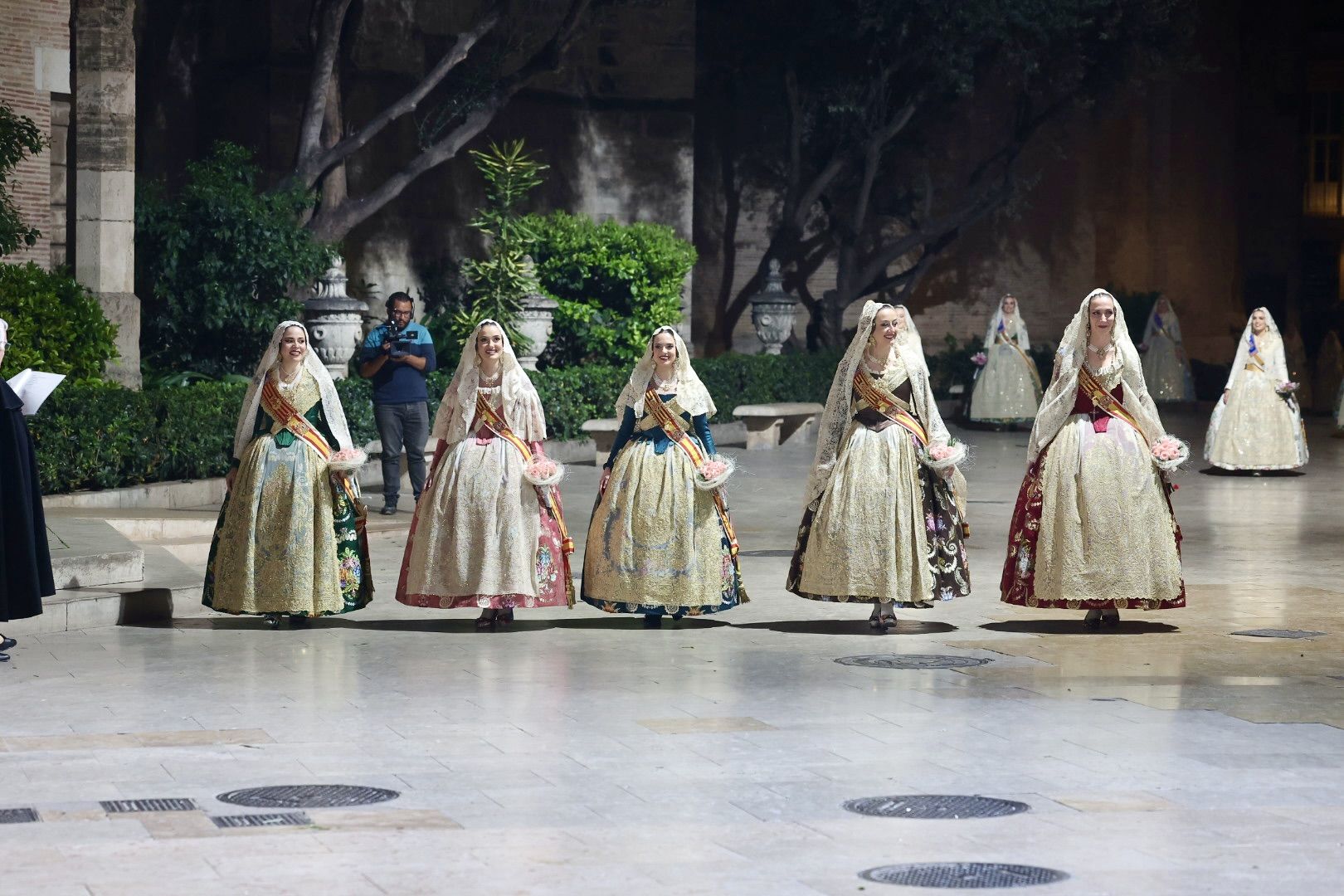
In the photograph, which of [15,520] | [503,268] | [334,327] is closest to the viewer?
[15,520]

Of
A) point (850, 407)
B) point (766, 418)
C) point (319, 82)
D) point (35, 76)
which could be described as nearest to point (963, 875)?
point (850, 407)

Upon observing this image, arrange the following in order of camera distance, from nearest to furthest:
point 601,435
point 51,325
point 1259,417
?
1. point 51,325
2. point 1259,417
3. point 601,435

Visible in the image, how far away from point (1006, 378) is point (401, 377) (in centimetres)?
1227

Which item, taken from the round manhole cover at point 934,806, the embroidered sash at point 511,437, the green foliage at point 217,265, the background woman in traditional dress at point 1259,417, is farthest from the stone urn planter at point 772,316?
the round manhole cover at point 934,806

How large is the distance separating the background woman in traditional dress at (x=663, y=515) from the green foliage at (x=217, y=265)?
9.68 m

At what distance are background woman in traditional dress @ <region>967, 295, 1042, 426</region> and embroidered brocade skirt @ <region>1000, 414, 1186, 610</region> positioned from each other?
50.7 feet

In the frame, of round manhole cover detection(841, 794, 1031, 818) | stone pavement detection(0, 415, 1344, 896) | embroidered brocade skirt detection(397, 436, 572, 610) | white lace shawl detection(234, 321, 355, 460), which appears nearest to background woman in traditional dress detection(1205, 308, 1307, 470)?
stone pavement detection(0, 415, 1344, 896)

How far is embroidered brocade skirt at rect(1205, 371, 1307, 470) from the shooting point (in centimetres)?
1988

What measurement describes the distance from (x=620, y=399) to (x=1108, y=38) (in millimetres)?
Answer: 19642

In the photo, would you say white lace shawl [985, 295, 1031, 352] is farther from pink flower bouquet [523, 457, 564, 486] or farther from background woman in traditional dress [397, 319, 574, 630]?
pink flower bouquet [523, 457, 564, 486]

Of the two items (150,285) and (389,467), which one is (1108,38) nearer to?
(150,285)

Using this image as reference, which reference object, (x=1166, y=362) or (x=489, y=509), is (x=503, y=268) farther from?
(x=1166, y=362)

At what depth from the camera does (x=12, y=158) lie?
15367mm

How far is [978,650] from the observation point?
9758 millimetres
